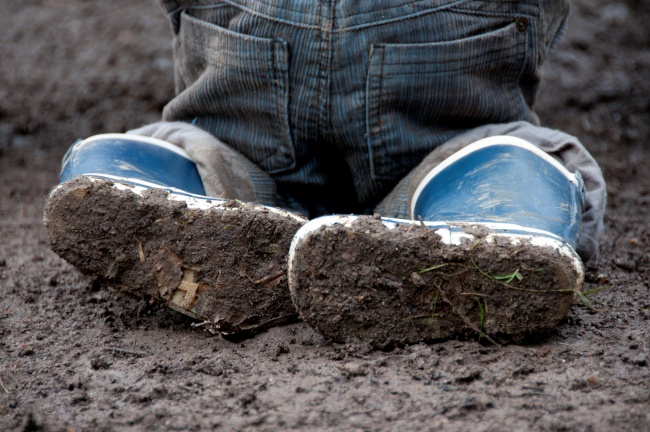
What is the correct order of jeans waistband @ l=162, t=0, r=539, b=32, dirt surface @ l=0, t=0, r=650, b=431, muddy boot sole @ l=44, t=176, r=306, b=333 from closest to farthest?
1. dirt surface @ l=0, t=0, r=650, b=431
2. muddy boot sole @ l=44, t=176, r=306, b=333
3. jeans waistband @ l=162, t=0, r=539, b=32

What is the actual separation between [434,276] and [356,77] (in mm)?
450

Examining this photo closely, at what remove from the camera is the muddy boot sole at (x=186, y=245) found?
3.66 ft

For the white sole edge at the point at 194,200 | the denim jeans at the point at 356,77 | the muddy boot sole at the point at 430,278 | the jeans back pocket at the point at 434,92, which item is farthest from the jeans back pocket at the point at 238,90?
the muddy boot sole at the point at 430,278

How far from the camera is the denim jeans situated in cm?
129

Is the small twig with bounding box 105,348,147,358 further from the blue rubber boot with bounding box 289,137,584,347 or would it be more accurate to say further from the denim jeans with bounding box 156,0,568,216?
the denim jeans with bounding box 156,0,568,216

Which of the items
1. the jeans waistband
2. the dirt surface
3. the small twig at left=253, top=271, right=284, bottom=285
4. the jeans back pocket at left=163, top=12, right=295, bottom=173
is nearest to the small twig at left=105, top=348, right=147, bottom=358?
the dirt surface

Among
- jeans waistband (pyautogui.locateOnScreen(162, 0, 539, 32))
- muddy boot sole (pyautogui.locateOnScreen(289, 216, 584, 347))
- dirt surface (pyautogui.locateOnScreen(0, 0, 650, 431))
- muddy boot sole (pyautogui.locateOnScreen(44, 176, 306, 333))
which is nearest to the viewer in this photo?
dirt surface (pyautogui.locateOnScreen(0, 0, 650, 431))

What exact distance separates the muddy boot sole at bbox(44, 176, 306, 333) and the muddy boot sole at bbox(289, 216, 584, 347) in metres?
0.11

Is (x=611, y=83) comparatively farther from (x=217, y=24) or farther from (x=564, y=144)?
(x=217, y=24)

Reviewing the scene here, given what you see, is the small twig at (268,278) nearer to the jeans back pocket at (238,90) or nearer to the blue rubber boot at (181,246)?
the blue rubber boot at (181,246)

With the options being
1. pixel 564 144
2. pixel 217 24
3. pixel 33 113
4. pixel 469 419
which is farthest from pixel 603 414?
pixel 33 113

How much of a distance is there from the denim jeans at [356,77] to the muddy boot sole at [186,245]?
31cm

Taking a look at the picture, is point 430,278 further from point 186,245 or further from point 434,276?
point 186,245

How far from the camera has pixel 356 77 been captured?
131 centimetres
